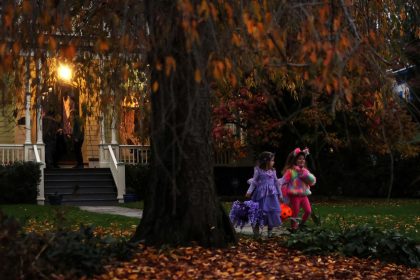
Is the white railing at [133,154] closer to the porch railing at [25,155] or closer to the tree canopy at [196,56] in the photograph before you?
the porch railing at [25,155]

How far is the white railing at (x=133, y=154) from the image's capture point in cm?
2100

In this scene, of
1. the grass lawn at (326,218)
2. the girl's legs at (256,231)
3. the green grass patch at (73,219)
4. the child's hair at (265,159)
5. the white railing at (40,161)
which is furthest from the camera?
the white railing at (40,161)

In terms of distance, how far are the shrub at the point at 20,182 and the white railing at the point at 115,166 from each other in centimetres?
234

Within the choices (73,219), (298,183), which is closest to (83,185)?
(73,219)

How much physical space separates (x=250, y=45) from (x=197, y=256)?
7.86ft

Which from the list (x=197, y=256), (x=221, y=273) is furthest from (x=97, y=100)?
(x=221, y=273)

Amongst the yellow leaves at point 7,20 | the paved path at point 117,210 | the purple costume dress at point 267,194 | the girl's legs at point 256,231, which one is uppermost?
the yellow leaves at point 7,20

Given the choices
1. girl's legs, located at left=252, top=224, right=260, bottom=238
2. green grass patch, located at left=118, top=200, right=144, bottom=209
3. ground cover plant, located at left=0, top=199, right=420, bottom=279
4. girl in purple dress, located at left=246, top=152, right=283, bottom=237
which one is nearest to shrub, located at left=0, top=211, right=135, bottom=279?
ground cover plant, located at left=0, top=199, right=420, bottom=279

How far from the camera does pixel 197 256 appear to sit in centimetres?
708

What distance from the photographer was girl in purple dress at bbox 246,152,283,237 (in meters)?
9.73

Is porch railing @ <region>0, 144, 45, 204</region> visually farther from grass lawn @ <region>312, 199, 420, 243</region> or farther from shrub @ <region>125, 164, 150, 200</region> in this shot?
grass lawn @ <region>312, 199, 420, 243</region>

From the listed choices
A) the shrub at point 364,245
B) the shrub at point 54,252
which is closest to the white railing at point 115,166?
the shrub at point 364,245

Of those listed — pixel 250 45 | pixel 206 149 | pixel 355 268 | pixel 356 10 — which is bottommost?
pixel 355 268

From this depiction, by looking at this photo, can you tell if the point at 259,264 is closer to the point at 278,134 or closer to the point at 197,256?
the point at 197,256
